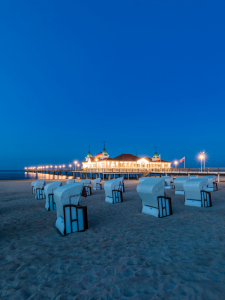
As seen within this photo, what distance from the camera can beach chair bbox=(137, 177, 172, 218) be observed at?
24.3 feet

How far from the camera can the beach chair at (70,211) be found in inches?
224

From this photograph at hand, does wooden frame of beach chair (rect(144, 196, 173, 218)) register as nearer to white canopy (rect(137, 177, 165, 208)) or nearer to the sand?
white canopy (rect(137, 177, 165, 208))

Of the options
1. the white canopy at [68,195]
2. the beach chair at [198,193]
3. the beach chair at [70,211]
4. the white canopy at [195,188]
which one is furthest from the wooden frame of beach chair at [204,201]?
the white canopy at [68,195]

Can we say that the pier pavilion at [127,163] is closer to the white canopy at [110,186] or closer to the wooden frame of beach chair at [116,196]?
the white canopy at [110,186]

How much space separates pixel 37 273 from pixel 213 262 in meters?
3.80

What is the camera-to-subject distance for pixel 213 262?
148 inches

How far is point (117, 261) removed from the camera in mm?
3912

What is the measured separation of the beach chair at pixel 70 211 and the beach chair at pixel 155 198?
2.99 metres

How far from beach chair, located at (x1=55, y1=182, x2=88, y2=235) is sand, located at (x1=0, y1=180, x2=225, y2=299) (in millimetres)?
248

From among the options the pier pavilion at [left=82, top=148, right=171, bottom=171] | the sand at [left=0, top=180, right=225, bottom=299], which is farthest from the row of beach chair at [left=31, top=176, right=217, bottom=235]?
the pier pavilion at [left=82, top=148, right=171, bottom=171]

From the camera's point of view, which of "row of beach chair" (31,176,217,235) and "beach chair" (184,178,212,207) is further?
"beach chair" (184,178,212,207)

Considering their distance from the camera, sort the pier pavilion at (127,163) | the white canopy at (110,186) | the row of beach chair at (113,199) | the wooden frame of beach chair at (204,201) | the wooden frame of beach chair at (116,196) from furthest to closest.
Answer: the pier pavilion at (127,163) → the white canopy at (110,186) → the wooden frame of beach chair at (116,196) → the wooden frame of beach chair at (204,201) → the row of beach chair at (113,199)

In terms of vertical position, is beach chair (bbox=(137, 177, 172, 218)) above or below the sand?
above

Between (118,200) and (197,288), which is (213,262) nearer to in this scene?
(197,288)
